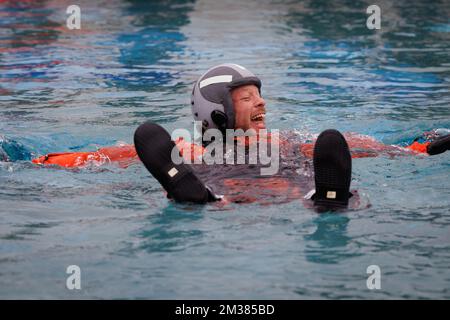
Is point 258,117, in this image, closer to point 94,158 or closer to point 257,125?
point 257,125

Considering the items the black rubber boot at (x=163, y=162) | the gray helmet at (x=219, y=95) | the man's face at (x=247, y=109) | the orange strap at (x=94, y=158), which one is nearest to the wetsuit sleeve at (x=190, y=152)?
the gray helmet at (x=219, y=95)

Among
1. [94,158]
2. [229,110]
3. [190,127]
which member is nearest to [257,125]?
[229,110]

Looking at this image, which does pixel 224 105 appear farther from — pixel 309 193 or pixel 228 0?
pixel 228 0

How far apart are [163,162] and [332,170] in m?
1.04

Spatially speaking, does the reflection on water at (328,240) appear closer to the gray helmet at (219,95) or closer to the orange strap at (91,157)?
the gray helmet at (219,95)

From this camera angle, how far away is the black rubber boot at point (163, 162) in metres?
5.59

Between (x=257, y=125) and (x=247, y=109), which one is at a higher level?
(x=247, y=109)

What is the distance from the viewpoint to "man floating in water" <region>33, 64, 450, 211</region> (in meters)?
5.53

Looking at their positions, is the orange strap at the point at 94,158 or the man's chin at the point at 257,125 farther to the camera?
the orange strap at the point at 94,158

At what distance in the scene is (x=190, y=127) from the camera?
29.3 feet

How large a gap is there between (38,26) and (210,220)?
10.0 meters

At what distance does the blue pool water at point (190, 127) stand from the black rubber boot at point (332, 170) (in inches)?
4.3
